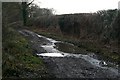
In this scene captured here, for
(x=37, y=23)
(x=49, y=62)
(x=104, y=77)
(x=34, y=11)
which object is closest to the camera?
(x=104, y=77)

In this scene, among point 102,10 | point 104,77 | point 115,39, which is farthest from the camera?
point 102,10

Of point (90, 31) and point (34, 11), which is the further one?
point (34, 11)

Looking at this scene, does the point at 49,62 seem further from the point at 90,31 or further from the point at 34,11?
the point at 34,11

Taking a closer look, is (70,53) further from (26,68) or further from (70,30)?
(70,30)

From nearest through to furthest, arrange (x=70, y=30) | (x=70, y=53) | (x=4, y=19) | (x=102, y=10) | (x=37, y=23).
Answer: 1. (x=4, y=19)
2. (x=70, y=53)
3. (x=102, y=10)
4. (x=70, y=30)
5. (x=37, y=23)

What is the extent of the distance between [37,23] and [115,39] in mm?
30849

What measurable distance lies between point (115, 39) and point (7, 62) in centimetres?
1421

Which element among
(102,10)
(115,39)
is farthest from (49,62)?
(102,10)

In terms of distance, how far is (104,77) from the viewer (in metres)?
14.8

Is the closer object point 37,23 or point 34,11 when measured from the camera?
point 37,23

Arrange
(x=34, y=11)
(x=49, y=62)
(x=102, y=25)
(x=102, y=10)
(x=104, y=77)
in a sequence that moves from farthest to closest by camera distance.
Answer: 1. (x=34, y=11)
2. (x=102, y=10)
3. (x=102, y=25)
4. (x=49, y=62)
5. (x=104, y=77)

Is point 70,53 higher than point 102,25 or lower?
lower

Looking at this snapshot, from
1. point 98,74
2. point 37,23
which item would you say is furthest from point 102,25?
point 37,23

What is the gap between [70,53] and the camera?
2419cm
